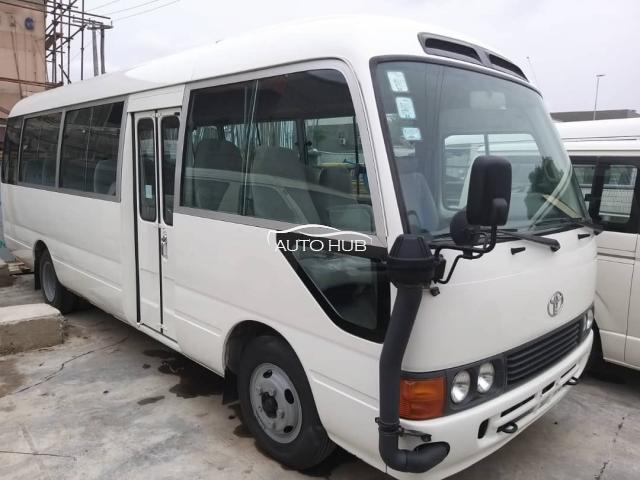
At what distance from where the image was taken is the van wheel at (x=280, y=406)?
3037 millimetres

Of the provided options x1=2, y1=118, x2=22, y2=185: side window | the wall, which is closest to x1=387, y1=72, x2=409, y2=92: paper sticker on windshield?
x1=2, y1=118, x2=22, y2=185: side window

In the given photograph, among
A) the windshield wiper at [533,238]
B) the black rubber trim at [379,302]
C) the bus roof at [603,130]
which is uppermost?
the bus roof at [603,130]

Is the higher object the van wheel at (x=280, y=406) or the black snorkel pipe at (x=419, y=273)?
the black snorkel pipe at (x=419, y=273)

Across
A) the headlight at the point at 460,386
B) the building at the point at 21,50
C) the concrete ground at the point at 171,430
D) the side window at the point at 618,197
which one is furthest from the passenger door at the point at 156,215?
the building at the point at 21,50

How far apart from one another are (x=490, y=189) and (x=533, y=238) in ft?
2.53

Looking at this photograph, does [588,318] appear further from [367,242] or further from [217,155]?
[217,155]

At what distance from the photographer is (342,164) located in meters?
2.74

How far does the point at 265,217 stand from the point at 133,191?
76.6 inches

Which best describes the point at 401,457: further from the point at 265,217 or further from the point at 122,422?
the point at 122,422

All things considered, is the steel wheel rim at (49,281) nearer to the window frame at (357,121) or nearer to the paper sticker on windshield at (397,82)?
the window frame at (357,121)

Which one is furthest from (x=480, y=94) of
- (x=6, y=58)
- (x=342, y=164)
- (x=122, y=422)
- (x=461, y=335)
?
(x=6, y=58)

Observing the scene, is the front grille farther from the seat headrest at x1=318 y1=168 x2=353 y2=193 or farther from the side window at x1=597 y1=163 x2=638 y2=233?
the side window at x1=597 y1=163 x2=638 y2=233

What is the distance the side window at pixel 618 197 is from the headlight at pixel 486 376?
8.08 ft

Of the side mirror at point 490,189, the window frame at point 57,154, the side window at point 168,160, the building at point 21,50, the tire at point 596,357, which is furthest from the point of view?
the building at point 21,50
